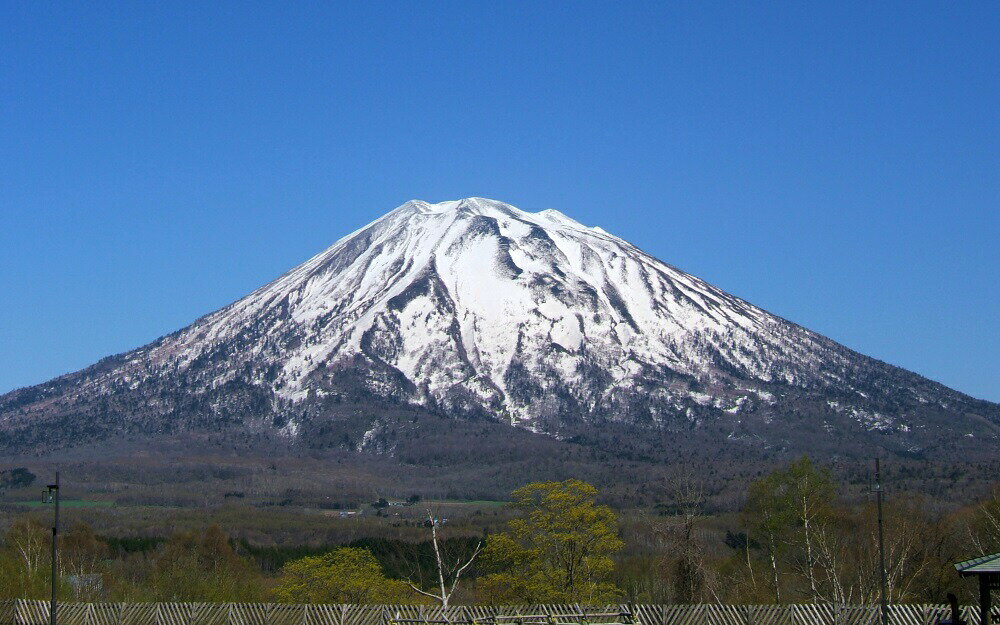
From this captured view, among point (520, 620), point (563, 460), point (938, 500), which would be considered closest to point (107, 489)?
point (563, 460)

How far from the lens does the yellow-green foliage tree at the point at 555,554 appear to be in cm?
5209

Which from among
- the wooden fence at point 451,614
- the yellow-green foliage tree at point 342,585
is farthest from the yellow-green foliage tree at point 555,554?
the wooden fence at point 451,614

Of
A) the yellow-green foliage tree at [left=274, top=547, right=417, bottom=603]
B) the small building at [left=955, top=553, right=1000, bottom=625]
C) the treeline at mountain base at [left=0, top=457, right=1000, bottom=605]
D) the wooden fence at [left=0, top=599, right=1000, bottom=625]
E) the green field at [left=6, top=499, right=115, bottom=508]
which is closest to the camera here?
the small building at [left=955, top=553, right=1000, bottom=625]

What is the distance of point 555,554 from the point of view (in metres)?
53.7

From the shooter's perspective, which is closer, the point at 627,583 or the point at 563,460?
the point at 627,583

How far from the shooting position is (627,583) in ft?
235

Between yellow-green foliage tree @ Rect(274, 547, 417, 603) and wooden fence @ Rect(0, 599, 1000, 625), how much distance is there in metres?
12.1

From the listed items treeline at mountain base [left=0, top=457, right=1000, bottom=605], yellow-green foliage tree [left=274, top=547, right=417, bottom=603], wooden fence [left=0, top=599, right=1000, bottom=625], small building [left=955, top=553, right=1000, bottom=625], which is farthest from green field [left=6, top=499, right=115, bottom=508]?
small building [left=955, top=553, right=1000, bottom=625]

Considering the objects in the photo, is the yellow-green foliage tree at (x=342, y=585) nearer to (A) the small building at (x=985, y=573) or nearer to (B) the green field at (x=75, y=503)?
(A) the small building at (x=985, y=573)

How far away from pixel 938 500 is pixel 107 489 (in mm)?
106656

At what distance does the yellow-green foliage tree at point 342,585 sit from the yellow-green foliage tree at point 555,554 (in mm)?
5035

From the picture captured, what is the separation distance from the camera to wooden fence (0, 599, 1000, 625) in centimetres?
3888

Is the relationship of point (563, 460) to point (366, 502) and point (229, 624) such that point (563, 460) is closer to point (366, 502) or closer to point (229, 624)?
point (366, 502)

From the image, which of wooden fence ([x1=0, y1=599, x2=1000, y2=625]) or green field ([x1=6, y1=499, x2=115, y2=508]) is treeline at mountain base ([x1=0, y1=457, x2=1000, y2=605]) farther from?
green field ([x1=6, y1=499, x2=115, y2=508])
